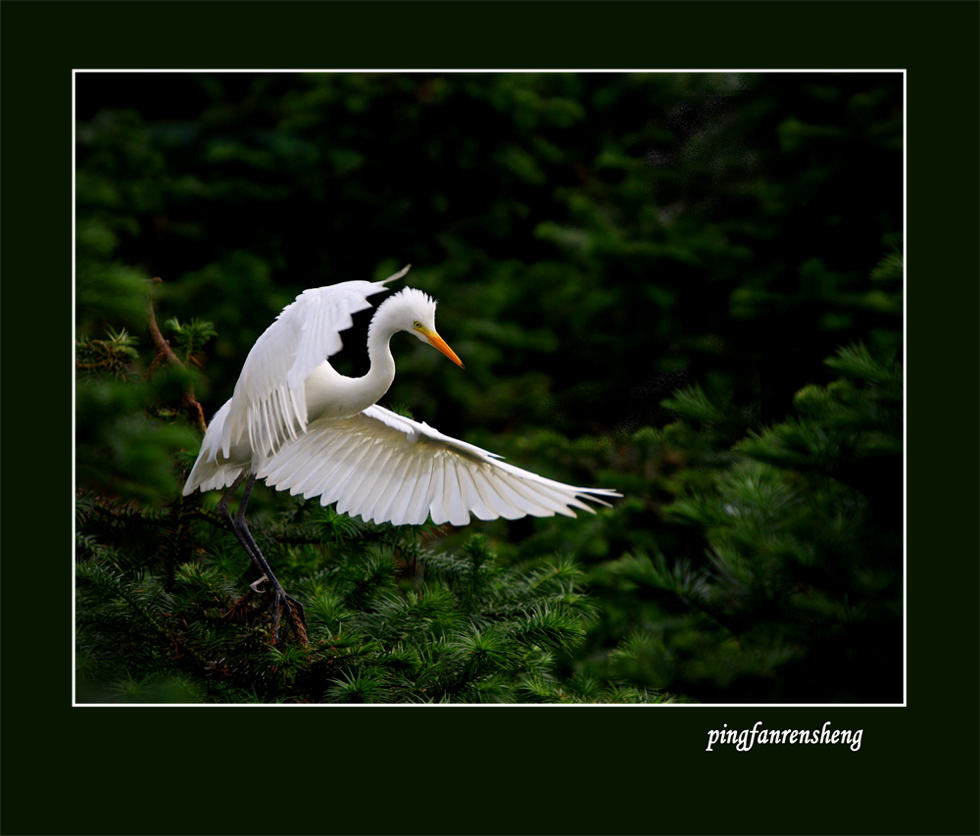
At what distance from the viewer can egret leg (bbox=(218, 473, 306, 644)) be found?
1706 mm

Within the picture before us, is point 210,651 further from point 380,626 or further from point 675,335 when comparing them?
point 675,335

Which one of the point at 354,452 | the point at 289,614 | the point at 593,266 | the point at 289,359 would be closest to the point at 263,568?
the point at 289,614

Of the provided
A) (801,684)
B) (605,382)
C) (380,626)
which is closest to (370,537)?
(380,626)

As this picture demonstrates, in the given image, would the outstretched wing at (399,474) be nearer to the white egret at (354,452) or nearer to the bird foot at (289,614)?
the white egret at (354,452)

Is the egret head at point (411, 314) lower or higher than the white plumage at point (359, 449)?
higher

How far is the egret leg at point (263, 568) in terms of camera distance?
1706 millimetres

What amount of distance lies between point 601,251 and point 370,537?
146 cm

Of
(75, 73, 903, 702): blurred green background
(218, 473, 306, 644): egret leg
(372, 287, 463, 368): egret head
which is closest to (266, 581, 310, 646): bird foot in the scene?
(218, 473, 306, 644): egret leg

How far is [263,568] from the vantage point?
6.00ft

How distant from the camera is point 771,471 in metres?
1.77

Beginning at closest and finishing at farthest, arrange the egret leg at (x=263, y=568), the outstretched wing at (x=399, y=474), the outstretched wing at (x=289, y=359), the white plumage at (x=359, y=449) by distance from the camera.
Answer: the outstretched wing at (x=289, y=359)
the white plumage at (x=359, y=449)
the egret leg at (x=263, y=568)
the outstretched wing at (x=399, y=474)

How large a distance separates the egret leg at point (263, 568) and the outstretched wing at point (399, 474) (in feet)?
0.27

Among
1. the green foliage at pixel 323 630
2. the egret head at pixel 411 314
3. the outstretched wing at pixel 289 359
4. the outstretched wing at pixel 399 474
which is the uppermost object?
the egret head at pixel 411 314

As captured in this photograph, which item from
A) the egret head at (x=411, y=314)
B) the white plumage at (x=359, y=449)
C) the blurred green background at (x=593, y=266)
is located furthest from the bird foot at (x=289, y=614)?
the egret head at (x=411, y=314)
